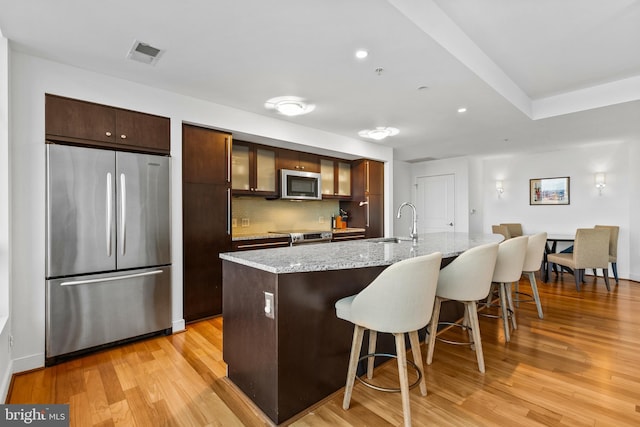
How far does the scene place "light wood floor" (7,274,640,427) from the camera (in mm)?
1756

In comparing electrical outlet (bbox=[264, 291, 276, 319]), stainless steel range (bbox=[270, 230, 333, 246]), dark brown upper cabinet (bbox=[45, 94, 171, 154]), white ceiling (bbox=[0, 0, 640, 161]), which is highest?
white ceiling (bbox=[0, 0, 640, 161])

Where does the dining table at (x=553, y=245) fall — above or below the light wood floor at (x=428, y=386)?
above

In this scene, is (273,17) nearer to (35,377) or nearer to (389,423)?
(389,423)

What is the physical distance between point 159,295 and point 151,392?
1.09m

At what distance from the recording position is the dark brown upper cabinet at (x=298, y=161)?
15.1 ft

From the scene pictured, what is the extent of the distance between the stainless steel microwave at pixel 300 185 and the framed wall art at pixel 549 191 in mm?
4488

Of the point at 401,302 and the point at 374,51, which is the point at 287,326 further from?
the point at 374,51

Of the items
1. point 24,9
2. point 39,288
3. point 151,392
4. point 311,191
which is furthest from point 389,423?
point 311,191

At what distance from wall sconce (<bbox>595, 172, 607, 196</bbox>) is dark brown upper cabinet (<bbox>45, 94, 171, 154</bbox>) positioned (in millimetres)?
6888

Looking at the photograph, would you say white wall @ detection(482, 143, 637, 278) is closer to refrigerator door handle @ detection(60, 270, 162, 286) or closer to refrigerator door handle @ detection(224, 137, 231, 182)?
refrigerator door handle @ detection(224, 137, 231, 182)

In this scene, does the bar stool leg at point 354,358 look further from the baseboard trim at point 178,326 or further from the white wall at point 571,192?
the white wall at point 571,192

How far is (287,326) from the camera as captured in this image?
172 cm

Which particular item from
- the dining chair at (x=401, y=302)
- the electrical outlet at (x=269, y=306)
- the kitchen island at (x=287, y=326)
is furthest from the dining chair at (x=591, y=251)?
the electrical outlet at (x=269, y=306)

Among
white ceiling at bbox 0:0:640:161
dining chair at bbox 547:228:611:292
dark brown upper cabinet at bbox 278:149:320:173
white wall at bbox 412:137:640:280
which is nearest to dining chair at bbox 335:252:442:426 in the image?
white ceiling at bbox 0:0:640:161
